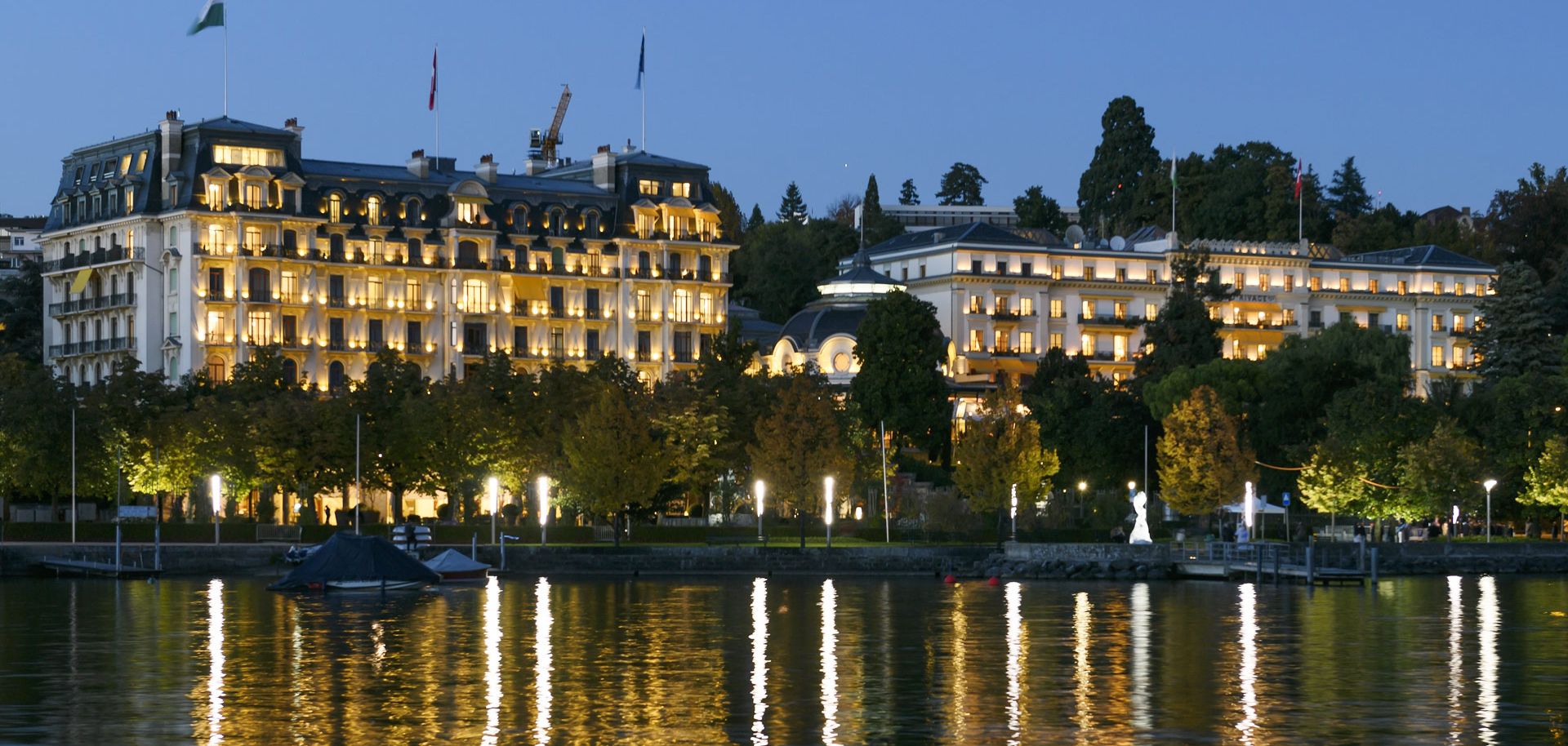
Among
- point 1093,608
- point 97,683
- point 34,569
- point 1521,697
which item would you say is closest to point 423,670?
point 97,683

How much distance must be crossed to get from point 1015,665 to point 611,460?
6201 cm

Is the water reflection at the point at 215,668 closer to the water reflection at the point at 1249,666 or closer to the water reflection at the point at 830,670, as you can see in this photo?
the water reflection at the point at 830,670

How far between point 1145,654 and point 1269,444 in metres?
81.9

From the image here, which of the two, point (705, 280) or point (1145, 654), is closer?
point (1145, 654)

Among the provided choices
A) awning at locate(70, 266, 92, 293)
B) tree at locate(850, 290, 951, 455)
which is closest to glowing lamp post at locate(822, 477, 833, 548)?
tree at locate(850, 290, 951, 455)

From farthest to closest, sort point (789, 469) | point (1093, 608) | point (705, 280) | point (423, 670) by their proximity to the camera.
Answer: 1. point (705, 280)
2. point (789, 469)
3. point (1093, 608)
4. point (423, 670)

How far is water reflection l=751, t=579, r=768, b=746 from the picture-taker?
146ft

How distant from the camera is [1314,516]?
136625 mm

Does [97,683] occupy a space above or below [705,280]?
below

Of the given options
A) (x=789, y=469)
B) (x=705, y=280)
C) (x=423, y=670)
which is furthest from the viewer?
(x=705, y=280)

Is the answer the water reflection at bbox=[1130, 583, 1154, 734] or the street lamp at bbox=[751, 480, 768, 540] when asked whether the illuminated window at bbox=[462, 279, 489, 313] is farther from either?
the water reflection at bbox=[1130, 583, 1154, 734]

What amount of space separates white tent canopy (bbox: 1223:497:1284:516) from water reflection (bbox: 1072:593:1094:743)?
148ft

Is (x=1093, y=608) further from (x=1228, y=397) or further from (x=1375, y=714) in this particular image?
(x=1228, y=397)

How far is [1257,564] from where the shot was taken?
4176 inches
